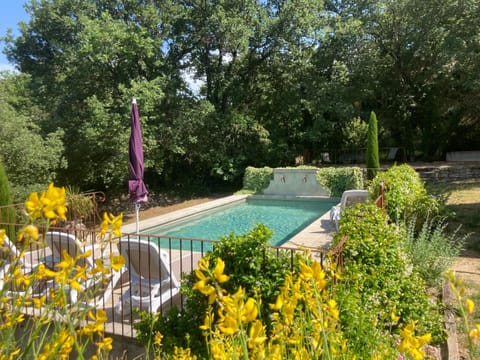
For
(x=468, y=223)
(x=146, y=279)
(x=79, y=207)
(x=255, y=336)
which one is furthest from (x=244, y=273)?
(x=79, y=207)

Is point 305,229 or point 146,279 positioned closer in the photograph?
point 146,279

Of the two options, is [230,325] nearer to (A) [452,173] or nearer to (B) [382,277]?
(B) [382,277]

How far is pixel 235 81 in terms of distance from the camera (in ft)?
57.8

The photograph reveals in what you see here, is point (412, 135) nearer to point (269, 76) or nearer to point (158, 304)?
point (269, 76)

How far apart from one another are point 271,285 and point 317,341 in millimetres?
1548

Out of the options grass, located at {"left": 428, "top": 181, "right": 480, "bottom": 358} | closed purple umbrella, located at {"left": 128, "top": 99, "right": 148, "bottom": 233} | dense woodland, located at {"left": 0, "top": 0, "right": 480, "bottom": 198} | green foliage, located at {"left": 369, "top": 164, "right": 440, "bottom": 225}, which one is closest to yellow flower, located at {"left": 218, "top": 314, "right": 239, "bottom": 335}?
grass, located at {"left": 428, "top": 181, "right": 480, "bottom": 358}

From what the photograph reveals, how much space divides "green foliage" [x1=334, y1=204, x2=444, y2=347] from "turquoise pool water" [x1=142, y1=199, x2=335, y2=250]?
16.0ft

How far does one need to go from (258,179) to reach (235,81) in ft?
17.4

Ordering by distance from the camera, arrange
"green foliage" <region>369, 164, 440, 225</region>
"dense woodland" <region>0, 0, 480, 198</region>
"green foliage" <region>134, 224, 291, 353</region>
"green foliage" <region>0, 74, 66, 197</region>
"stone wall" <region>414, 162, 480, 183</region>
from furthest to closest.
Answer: "stone wall" <region>414, 162, 480, 183</region>, "dense woodland" <region>0, 0, 480, 198</region>, "green foliage" <region>0, 74, 66, 197</region>, "green foliage" <region>369, 164, 440, 225</region>, "green foliage" <region>134, 224, 291, 353</region>

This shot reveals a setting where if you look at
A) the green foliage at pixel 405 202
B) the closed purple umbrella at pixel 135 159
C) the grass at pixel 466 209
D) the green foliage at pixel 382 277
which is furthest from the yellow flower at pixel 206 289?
the closed purple umbrella at pixel 135 159

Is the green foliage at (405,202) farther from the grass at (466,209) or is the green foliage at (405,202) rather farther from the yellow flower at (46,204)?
the yellow flower at (46,204)

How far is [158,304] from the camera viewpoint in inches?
151

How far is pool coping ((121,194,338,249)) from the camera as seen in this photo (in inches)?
259

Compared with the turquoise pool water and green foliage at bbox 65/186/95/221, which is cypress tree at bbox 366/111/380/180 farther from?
green foliage at bbox 65/186/95/221
